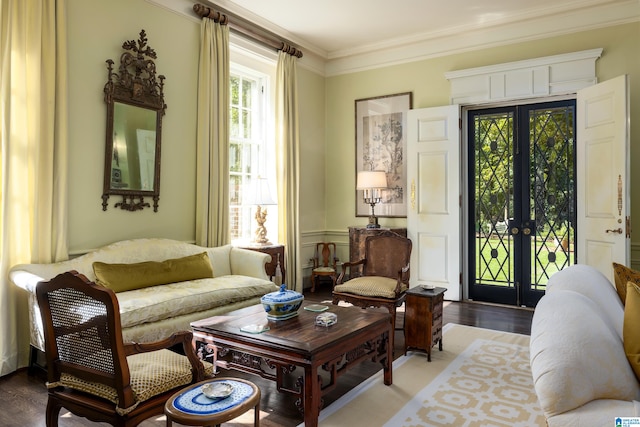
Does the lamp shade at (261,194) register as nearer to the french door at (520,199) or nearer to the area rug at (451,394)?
the area rug at (451,394)

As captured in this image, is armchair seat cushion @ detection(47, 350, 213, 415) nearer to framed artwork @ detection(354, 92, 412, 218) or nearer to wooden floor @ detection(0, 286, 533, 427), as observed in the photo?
wooden floor @ detection(0, 286, 533, 427)

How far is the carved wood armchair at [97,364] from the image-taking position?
1854 mm

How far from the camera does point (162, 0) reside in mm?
4395

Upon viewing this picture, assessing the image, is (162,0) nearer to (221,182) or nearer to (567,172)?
(221,182)

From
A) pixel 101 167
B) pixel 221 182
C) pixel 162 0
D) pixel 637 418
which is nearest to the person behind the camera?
pixel 637 418

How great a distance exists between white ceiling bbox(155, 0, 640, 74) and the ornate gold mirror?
747 millimetres

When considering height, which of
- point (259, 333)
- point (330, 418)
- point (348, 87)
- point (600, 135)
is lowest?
point (330, 418)

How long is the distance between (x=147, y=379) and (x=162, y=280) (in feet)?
6.37

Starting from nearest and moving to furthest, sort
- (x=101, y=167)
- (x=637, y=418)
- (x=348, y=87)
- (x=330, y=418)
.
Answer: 1. (x=637, y=418)
2. (x=330, y=418)
3. (x=101, y=167)
4. (x=348, y=87)

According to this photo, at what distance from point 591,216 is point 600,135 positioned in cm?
83

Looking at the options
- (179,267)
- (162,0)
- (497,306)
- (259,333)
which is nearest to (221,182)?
(179,267)

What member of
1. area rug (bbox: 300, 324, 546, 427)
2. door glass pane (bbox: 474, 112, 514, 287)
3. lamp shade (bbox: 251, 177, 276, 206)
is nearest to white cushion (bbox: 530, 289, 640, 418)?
area rug (bbox: 300, 324, 546, 427)

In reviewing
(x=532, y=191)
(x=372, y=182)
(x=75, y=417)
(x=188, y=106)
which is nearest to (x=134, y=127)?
(x=188, y=106)

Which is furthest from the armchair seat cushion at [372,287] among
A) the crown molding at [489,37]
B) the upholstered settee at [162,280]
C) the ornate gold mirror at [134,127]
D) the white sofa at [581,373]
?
the crown molding at [489,37]
